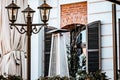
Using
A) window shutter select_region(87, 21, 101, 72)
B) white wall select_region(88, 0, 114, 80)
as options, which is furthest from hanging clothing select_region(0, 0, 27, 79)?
white wall select_region(88, 0, 114, 80)

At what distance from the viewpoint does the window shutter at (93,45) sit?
8461mm

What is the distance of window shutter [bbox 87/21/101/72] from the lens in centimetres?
846

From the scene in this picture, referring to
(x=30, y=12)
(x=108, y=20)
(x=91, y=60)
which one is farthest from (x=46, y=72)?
(x=30, y=12)

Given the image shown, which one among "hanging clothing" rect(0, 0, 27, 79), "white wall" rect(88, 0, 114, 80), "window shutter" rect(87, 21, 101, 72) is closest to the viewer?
"white wall" rect(88, 0, 114, 80)

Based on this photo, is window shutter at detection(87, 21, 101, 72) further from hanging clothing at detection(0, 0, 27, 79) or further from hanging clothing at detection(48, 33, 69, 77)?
hanging clothing at detection(0, 0, 27, 79)

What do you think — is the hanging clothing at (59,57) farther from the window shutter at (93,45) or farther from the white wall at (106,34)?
the white wall at (106,34)

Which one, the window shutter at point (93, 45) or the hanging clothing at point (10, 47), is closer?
the window shutter at point (93, 45)

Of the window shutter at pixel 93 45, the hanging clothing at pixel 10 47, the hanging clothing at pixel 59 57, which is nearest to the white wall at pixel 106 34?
the window shutter at pixel 93 45

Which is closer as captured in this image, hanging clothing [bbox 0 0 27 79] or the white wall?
the white wall

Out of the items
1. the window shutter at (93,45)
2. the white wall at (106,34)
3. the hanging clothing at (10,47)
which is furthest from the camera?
the hanging clothing at (10,47)

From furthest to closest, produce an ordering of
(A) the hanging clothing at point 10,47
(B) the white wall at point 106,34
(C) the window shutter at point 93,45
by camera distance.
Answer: (A) the hanging clothing at point 10,47, (C) the window shutter at point 93,45, (B) the white wall at point 106,34

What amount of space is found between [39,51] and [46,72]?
573 millimetres

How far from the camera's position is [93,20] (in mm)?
8609

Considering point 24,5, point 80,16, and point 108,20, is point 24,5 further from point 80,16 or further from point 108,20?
point 108,20
